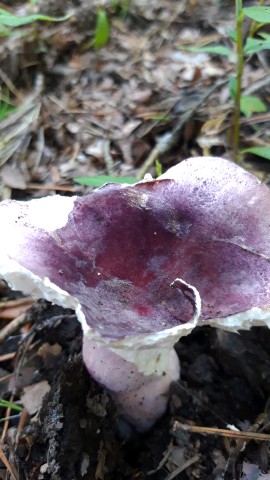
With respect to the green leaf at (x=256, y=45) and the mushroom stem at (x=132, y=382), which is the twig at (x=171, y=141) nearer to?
the green leaf at (x=256, y=45)

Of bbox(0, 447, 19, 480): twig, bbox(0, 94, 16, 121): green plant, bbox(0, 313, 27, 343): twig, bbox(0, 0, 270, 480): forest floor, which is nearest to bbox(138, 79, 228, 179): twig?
bbox(0, 0, 270, 480): forest floor

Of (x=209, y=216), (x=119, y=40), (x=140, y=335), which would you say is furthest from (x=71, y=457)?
(x=119, y=40)

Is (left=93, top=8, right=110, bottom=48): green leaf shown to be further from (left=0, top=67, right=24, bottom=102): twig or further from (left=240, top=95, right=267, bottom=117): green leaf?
(left=240, top=95, right=267, bottom=117): green leaf

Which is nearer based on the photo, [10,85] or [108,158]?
[108,158]

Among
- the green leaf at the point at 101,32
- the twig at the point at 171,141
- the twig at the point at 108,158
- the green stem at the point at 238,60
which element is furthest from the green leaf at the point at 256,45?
the green leaf at the point at 101,32

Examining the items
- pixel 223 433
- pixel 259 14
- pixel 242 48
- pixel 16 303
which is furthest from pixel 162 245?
pixel 242 48

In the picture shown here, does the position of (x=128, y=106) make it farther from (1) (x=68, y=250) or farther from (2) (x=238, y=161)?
(1) (x=68, y=250)

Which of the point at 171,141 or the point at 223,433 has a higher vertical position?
the point at 171,141

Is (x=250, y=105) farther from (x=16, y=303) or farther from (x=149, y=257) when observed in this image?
(x=16, y=303)
